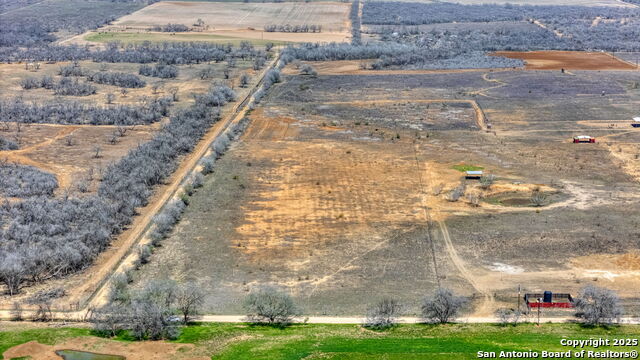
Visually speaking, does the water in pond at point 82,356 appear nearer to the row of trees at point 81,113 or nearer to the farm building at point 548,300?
the farm building at point 548,300

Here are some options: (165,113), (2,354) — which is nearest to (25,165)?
(165,113)

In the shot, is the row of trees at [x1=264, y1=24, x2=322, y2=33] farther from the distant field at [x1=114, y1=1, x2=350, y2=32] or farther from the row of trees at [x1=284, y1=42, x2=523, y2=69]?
the row of trees at [x1=284, y1=42, x2=523, y2=69]

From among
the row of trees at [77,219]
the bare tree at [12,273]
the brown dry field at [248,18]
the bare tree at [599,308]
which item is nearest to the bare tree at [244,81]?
the row of trees at [77,219]

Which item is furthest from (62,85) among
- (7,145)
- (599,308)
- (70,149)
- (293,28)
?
(599,308)

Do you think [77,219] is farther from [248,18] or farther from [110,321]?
[248,18]

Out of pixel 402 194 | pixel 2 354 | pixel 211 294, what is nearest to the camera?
pixel 2 354

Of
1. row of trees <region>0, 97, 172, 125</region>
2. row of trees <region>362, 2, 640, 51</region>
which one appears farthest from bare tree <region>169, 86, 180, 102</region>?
row of trees <region>362, 2, 640, 51</region>

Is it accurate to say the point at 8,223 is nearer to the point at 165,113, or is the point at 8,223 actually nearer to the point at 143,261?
the point at 143,261

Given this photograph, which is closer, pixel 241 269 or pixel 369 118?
pixel 241 269

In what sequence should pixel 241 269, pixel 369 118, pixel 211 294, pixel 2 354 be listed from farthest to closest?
1. pixel 369 118
2. pixel 241 269
3. pixel 211 294
4. pixel 2 354
